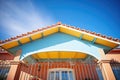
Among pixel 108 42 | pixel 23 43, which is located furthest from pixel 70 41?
pixel 23 43

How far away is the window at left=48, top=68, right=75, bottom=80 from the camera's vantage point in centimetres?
867

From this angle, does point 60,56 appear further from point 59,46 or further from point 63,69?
point 59,46

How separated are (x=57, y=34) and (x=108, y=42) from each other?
3.74 metres

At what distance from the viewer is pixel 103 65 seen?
595 cm

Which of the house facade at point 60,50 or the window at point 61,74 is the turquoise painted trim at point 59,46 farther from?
the window at point 61,74

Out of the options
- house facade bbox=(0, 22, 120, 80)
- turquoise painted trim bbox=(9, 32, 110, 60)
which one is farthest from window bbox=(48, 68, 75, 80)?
turquoise painted trim bbox=(9, 32, 110, 60)

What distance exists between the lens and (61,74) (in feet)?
28.9

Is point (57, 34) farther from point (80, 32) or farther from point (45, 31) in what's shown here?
point (80, 32)

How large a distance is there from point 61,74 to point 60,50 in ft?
11.0

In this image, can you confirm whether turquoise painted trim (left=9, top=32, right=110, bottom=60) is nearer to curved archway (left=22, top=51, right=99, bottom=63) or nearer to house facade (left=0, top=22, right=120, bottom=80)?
house facade (left=0, top=22, right=120, bottom=80)

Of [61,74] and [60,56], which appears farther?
[61,74]

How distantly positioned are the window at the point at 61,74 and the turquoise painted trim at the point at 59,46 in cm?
330

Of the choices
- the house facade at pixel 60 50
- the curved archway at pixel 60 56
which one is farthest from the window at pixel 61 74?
the curved archway at pixel 60 56

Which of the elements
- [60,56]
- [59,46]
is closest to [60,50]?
[59,46]
